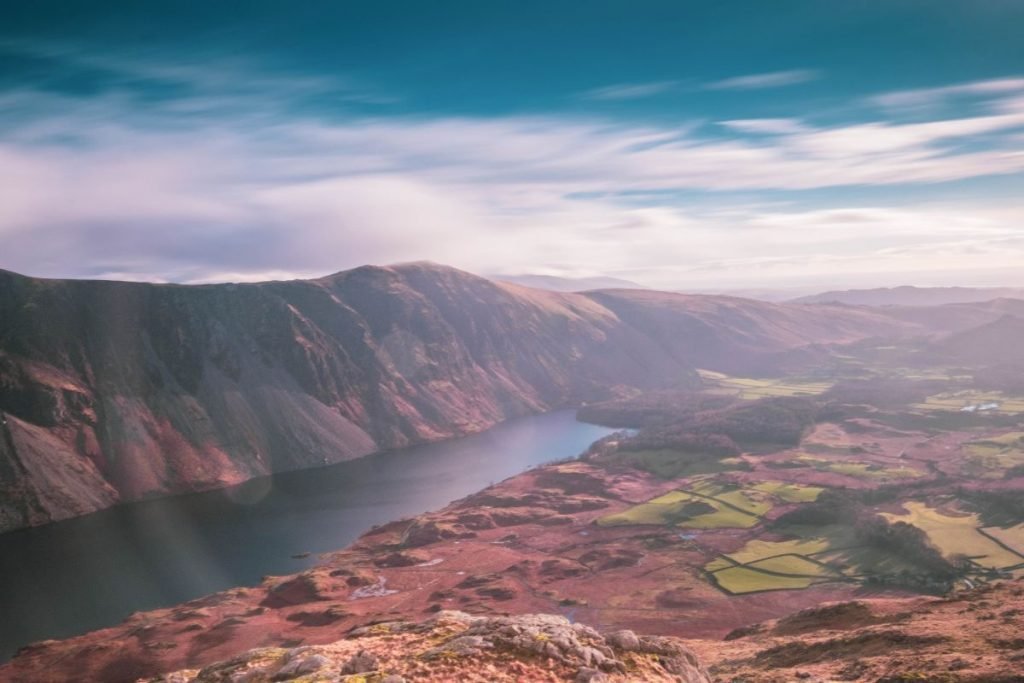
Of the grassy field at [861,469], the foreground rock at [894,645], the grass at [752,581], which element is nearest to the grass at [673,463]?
the grassy field at [861,469]

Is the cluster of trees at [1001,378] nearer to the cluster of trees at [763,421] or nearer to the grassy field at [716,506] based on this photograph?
the cluster of trees at [763,421]

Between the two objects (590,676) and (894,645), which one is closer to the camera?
(590,676)

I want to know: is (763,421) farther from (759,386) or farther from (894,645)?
(894,645)

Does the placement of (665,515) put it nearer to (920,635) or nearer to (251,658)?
(920,635)

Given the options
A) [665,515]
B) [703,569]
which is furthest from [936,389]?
[703,569]

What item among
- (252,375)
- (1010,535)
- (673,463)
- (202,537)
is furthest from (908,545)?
(252,375)
